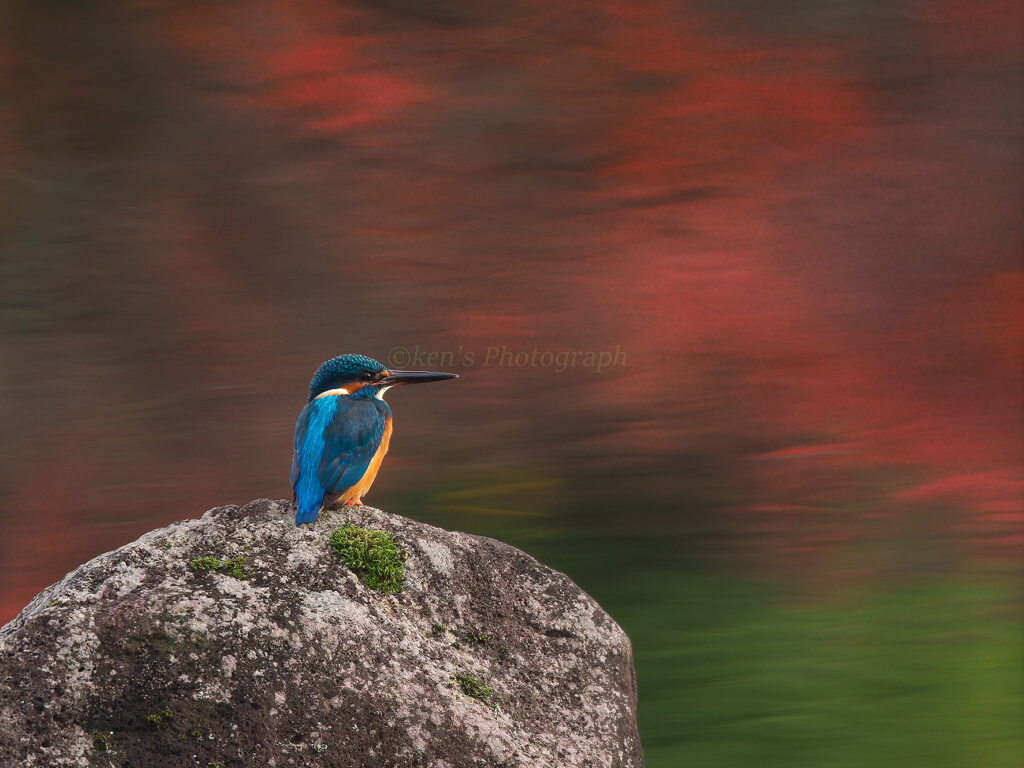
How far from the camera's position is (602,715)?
2.79m

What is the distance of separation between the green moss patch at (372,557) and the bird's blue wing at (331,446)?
0.34ft

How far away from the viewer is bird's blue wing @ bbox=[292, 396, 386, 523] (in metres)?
2.86

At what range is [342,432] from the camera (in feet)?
10.00

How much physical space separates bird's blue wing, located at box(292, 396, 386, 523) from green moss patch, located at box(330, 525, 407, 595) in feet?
0.34

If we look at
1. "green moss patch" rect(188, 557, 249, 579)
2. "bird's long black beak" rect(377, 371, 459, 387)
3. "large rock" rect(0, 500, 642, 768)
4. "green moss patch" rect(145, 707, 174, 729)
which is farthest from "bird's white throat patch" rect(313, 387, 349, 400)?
"green moss patch" rect(145, 707, 174, 729)

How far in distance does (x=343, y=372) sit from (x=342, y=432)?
232mm

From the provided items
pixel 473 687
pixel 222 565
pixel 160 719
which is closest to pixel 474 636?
pixel 473 687

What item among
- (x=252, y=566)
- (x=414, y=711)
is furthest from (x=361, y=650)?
(x=252, y=566)

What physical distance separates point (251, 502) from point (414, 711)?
73 centimetres

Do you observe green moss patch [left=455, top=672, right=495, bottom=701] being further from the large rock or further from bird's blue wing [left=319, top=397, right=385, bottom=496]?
bird's blue wing [left=319, top=397, right=385, bottom=496]

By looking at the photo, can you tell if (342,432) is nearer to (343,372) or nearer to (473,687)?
(343,372)

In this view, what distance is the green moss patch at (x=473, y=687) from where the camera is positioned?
8.65ft

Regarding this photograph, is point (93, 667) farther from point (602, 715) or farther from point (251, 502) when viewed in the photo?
point (602, 715)

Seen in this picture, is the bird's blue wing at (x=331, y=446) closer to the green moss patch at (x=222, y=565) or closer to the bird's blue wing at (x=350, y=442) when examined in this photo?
the bird's blue wing at (x=350, y=442)
